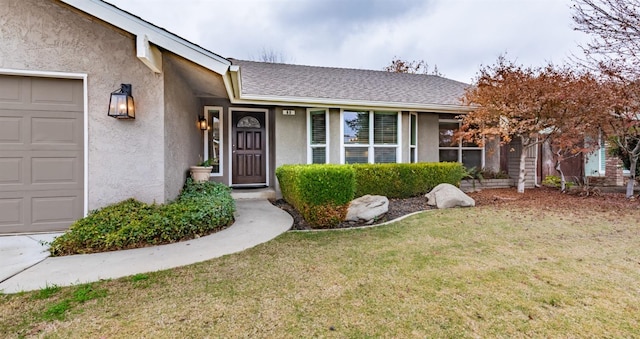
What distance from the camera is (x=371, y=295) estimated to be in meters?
2.67

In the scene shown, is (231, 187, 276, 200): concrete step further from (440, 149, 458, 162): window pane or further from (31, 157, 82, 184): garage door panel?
(440, 149, 458, 162): window pane

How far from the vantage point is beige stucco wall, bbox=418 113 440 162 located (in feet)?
32.6

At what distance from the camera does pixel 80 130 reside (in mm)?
4512

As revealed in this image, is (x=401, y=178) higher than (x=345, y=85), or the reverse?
(x=345, y=85)

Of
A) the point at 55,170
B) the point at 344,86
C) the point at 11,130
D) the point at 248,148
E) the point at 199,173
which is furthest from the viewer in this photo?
the point at 344,86

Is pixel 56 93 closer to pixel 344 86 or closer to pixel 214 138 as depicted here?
pixel 214 138

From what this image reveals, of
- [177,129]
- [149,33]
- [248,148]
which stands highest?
[149,33]

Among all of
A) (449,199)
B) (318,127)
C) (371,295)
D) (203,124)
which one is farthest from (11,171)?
(449,199)

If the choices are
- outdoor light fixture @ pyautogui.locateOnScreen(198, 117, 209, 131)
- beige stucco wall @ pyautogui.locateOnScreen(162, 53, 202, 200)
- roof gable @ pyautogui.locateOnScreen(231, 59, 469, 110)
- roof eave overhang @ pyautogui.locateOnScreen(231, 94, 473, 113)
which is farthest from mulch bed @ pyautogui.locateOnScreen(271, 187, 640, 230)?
outdoor light fixture @ pyautogui.locateOnScreen(198, 117, 209, 131)

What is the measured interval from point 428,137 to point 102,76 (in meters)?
8.96

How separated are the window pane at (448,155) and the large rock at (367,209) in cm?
537

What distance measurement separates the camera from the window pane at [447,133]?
1050cm

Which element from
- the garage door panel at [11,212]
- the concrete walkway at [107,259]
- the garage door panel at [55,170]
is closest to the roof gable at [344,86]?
the garage door panel at [55,170]

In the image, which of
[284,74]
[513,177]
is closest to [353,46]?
[284,74]
